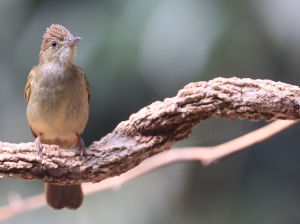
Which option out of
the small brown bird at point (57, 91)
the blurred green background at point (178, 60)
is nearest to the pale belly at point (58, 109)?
the small brown bird at point (57, 91)

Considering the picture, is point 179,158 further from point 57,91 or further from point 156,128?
point 57,91

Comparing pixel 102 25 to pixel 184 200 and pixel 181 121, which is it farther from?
pixel 184 200

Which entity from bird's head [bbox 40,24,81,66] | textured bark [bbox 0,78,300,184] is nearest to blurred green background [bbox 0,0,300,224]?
bird's head [bbox 40,24,81,66]

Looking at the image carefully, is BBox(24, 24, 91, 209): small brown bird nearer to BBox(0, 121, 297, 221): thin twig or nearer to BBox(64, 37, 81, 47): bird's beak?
→ BBox(64, 37, 81, 47): bird's beak

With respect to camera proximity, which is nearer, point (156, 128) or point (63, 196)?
point (156, 128)

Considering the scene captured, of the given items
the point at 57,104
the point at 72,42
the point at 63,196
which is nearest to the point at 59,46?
the point at 72,42

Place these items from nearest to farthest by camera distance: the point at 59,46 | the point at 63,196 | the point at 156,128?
the point at 156,128
the point at 59,46
the point at 63,196

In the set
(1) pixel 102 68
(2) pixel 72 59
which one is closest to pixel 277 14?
(1) pixel 102 68
